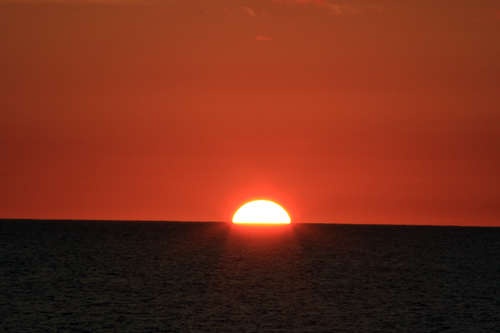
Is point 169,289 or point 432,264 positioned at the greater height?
point 432,264

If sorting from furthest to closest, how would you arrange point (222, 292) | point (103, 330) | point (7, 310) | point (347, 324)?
point (222, 292), point (7, 310), point (347, 324), point (103, 330)

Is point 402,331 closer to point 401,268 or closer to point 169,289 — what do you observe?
point 169,289

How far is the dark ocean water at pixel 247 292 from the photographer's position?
23.9 metres

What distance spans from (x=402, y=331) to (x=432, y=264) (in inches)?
1215

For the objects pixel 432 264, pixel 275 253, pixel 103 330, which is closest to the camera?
pixel 103 330

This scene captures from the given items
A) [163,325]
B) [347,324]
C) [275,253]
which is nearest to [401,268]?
[275,253]

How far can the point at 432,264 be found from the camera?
51875 mm

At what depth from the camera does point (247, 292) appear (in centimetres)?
3306

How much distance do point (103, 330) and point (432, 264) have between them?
35.3 metres

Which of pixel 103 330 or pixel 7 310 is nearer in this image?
pixel 103 330

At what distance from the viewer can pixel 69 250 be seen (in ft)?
215

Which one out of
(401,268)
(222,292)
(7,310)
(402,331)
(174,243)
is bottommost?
(402,331)

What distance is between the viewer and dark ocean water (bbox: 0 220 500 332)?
23.9 metres

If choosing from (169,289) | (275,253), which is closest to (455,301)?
(169,289)
